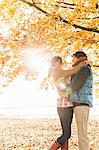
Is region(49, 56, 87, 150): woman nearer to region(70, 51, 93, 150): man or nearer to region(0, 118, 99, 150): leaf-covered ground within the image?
region(70, 51, 93, 150): man

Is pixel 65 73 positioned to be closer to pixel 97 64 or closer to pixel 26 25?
pixel 26 25

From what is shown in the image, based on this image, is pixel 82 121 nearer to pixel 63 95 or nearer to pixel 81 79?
pixel 63 95

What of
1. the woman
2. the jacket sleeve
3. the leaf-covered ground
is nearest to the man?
the jacket sleeve

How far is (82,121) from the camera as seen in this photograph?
8031 millimetres

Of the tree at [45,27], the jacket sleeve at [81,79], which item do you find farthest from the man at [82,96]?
the tree at [45,27]

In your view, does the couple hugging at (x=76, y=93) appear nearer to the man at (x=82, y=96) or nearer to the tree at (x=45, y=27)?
the man at (x=82, y=96)

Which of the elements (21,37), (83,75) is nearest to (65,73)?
(83,75)

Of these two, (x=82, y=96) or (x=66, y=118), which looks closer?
(x=82, y=96)

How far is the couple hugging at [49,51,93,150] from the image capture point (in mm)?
7992

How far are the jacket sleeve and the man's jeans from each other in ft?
1.18

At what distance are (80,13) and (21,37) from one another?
5.50 ft

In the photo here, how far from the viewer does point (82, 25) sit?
10.7 m

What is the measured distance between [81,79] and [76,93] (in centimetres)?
27

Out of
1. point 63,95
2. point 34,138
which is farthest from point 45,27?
point 34,138
